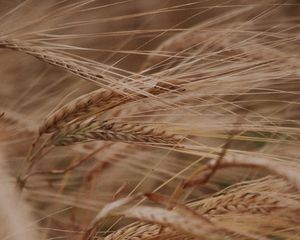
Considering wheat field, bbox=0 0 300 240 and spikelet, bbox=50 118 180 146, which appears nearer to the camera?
wheat field, bbox=0 0 300 240

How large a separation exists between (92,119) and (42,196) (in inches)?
12.0

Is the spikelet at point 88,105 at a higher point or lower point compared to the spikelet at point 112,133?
higher

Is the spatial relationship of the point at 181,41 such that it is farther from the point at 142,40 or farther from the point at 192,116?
the point at 142,40

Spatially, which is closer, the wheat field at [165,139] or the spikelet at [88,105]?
the wheat field at [165,139]

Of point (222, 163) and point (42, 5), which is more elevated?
point (42, 5)

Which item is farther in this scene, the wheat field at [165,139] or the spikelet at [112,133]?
the spikelet at [112,133]

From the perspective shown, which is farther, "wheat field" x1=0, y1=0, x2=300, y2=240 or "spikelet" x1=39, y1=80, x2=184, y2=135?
"spikelet" x1=39, y1=80, x2=184, y2=135

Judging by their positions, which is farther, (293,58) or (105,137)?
(293,58)

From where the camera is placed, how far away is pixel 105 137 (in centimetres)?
81

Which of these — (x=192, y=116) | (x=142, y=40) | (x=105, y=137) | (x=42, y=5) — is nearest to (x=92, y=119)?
(x=105, y=137)

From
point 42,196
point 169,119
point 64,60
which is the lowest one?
point 42,196

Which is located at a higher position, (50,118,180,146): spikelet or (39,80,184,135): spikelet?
(39,80,184,135): spikelet

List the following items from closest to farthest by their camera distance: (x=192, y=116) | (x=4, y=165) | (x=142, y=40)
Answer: (x=192, y=116) < (x=4, y=165) < (x=142, y=40)

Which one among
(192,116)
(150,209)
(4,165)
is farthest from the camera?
(4,165)
